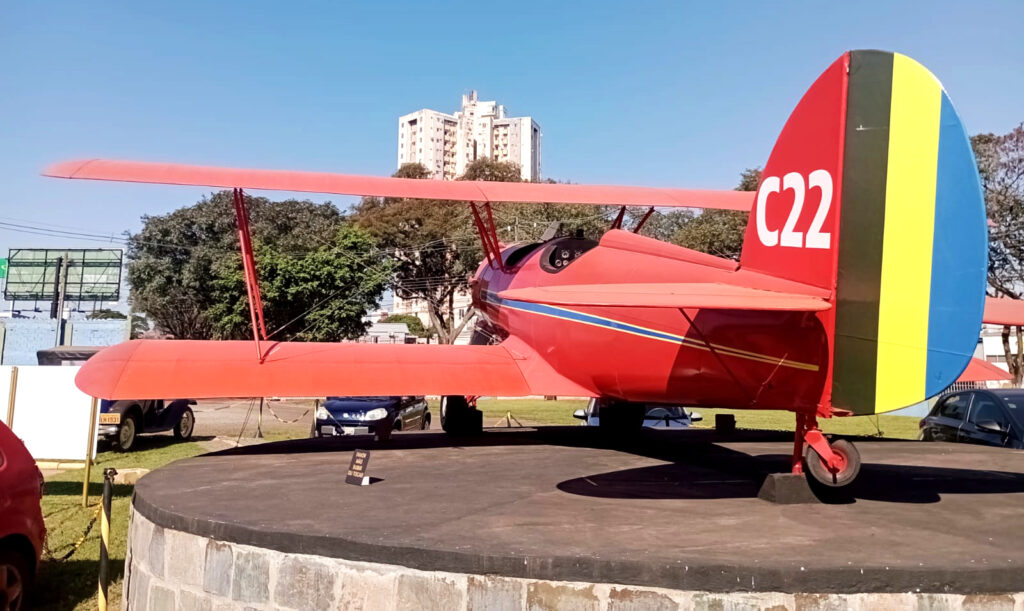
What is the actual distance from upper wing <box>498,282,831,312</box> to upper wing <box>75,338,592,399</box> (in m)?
3.68

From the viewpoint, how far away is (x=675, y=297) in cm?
520

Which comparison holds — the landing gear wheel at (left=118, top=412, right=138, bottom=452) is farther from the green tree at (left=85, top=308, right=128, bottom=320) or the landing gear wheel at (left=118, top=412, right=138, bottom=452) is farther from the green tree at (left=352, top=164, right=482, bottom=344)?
the green tree at (left=85, top=308, right=128, bottom=320)

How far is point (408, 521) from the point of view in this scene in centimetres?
522

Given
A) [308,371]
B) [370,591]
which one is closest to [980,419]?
[308,371]

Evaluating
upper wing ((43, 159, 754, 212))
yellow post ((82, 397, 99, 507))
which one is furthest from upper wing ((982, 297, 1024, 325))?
yellow post ((82, 397, 99, 507))

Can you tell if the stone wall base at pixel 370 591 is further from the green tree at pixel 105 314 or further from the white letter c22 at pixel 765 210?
the green tree at pixel 105 314

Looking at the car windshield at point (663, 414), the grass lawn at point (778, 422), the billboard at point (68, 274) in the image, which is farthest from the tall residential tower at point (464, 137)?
the car windshield at point (663, 414)

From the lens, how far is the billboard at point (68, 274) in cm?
5931

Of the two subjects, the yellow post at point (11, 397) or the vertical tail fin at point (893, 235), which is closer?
the vertical tail fin at point (893, 235)

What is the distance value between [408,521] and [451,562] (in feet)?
3.24

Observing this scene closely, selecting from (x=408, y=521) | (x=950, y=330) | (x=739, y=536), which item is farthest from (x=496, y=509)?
(x=950, y=330)

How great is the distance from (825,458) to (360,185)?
6865 millimetres

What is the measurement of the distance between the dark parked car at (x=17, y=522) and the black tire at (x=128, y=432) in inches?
498

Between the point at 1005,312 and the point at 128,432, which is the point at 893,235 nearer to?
the point at 1005,312
